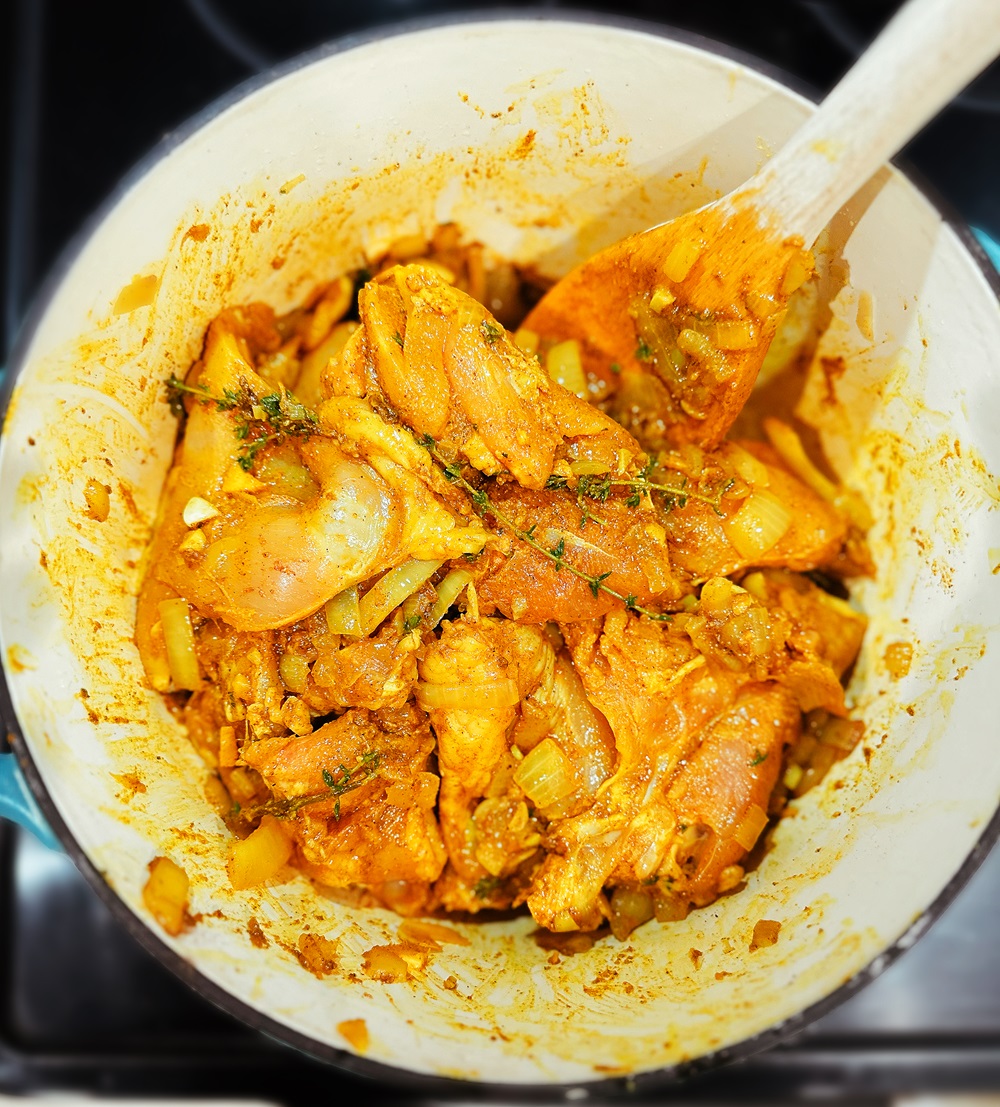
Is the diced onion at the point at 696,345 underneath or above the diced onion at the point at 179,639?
above

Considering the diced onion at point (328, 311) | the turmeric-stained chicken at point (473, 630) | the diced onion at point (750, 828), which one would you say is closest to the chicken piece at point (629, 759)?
the turmeric-stained chicken at point (473, 630)

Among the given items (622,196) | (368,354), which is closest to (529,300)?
(622,196)

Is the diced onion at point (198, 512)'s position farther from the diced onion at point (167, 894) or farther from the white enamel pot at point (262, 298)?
the diced onion at point (167, 894)

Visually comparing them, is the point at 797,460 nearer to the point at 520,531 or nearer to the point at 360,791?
the point at 520,531

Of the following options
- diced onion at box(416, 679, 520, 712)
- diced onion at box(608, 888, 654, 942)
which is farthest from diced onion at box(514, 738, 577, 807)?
diced onion at box(608, 888, 654, 942)

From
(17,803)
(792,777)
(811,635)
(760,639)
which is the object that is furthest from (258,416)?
(792,777)

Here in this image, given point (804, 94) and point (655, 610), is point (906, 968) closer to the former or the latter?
point (655, 610)
